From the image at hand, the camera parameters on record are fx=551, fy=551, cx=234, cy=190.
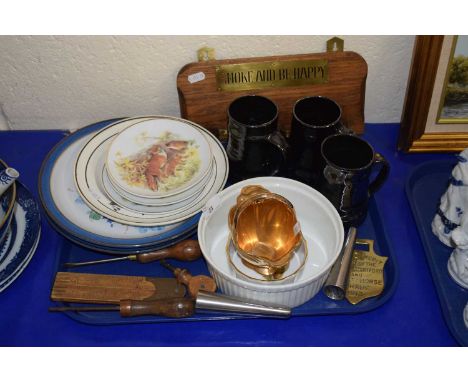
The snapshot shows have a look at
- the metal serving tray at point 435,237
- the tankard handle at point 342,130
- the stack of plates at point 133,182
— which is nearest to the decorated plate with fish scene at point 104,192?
the stack of plates at point 133,182

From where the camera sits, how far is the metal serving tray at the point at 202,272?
2.88 feet

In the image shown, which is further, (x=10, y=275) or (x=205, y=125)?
(x=205, y=125)

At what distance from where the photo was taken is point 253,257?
88 centimetres

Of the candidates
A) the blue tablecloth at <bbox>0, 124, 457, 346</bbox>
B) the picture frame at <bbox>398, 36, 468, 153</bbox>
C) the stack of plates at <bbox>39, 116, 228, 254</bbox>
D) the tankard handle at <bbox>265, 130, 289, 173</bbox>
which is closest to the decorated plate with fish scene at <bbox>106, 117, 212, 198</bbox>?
the stack of plates at <bbox>39, 116, 228, 254</bbox>

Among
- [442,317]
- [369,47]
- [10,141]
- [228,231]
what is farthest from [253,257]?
[10,141]

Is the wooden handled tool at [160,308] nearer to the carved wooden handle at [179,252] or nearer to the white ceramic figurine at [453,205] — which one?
the carved wooden handle at [179,252]

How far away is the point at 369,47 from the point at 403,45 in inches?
2.4

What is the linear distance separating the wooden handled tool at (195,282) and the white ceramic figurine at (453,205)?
401 mm

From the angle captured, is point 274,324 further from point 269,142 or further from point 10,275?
point 10,275

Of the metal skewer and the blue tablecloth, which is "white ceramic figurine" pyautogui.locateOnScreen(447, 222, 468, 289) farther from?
the metal skewer

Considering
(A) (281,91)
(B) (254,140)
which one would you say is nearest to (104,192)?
(B) (254,140)

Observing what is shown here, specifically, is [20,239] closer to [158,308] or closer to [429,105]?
[158,308]

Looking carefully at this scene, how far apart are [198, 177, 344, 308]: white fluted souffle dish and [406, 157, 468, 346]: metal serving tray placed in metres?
0.18

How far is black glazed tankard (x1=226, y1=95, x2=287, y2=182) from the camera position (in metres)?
0.94
